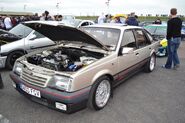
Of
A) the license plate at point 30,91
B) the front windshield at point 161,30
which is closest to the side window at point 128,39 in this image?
the license plate at point 30,91

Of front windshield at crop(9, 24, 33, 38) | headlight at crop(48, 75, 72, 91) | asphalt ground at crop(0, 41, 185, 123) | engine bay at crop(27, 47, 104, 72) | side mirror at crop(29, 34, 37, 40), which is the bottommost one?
asphalt ground at crop(0, 41, 185, 123)

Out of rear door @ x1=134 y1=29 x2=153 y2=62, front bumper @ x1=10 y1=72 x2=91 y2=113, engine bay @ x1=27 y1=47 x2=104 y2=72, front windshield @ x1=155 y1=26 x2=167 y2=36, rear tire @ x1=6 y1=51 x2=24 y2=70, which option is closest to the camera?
front bumper @ x1=10 y1=72 x2=91 y2=113

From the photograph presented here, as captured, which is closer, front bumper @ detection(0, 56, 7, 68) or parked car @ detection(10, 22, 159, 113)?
parked car @ detection(10, 22, 159, 113)

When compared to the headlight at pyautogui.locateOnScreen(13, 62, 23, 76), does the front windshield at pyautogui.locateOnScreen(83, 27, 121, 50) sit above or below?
above

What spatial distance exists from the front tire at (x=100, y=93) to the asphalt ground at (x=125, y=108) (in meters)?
0.13

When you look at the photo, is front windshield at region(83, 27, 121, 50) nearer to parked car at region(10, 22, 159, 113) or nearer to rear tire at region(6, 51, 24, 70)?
parked car at region(10, 22, 159, 113)

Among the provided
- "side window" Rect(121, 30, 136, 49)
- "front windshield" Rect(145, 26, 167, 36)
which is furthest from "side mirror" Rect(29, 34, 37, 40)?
"front windshield" Rect(145, 26, 167, 36)

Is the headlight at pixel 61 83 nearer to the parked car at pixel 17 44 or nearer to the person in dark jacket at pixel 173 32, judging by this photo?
the parked car at pixel 17 44

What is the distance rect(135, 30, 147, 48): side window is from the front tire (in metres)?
1.77

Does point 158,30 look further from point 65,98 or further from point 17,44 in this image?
point 65,98

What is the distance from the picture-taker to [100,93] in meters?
3.62

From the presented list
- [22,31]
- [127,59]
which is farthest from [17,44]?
[127,59]

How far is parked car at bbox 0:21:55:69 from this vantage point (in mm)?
5754

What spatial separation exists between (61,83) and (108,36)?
71.6 inches
